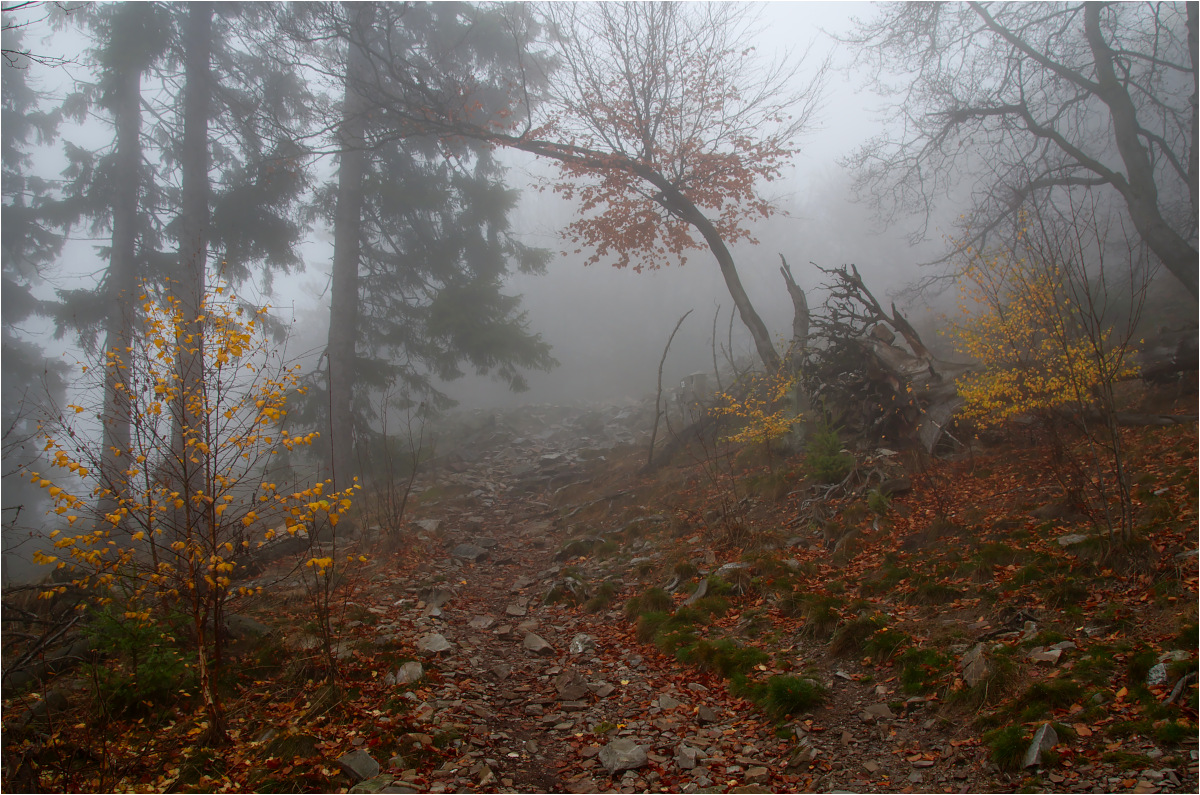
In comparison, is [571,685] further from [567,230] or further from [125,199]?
[125,199]

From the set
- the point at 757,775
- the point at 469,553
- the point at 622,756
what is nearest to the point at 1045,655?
the point at 757,775

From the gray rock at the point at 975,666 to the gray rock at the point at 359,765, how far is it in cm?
339

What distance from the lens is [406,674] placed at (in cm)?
414

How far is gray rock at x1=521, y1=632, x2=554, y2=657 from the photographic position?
4.82 meters

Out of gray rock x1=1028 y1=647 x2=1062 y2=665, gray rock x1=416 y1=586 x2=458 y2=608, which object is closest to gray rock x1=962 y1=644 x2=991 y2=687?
gray rock x1=1028 y1=647 x2=1062 y2=665

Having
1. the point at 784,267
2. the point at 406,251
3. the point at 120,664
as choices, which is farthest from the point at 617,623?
the point at 406,251

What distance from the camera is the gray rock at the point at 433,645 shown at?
4.60 m

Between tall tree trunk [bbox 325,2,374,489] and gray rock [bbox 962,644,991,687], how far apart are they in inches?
436

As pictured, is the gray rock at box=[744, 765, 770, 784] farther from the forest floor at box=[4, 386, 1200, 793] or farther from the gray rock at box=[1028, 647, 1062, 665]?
the gray rock at box=[1028, 647, 1062, 665]

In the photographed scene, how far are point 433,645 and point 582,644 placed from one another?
4.05ft

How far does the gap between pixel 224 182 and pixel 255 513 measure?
11.6 meters

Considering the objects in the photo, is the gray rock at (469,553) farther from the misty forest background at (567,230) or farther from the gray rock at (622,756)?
the gray rock at (622,756)

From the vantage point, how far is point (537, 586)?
6.59 m

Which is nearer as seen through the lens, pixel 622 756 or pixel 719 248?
pixel 622 756
